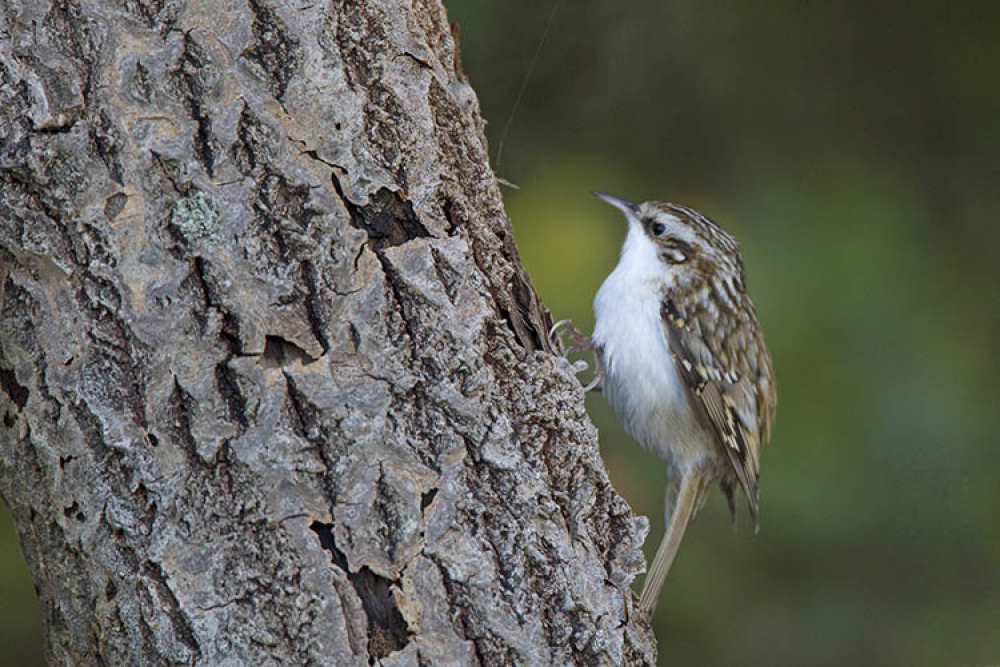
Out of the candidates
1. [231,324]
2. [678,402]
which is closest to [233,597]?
[231,324]

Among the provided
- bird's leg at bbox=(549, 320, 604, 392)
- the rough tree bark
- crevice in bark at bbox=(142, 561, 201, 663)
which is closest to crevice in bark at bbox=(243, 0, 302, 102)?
the rough tree bark

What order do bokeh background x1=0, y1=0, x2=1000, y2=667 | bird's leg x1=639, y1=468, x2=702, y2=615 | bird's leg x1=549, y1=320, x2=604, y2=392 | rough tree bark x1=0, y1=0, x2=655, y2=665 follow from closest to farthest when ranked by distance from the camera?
rough tree bark x1=0, y1=0, x2=655, y2=665
bird's leg x1=639, y1=468, x2=702, y2=615
bird's leg x1=549, y1=320, x2=604, y2=392
bokeh background x1=0, y1=0, x2=1000, y2=667

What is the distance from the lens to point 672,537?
237 centimetres

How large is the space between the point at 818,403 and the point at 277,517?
184 cm

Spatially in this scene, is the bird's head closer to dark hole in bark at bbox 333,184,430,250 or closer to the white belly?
the white belly

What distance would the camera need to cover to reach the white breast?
7.97 feet

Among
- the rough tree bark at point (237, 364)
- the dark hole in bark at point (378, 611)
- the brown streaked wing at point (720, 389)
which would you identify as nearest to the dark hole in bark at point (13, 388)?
the rough tree bark at point (237, 364)

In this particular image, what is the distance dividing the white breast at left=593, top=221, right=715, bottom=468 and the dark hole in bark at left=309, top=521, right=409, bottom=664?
131 cm

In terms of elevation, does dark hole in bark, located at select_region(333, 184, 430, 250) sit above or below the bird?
above

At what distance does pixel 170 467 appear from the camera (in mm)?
1156

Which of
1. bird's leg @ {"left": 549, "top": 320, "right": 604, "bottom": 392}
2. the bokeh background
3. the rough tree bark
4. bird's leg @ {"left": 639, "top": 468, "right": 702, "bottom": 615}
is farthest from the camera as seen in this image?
the bokeh background

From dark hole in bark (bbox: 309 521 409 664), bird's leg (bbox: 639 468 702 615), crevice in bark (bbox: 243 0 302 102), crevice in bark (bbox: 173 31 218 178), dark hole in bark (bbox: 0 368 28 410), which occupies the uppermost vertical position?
crevice in bark (bbox: 243 0 302 102)

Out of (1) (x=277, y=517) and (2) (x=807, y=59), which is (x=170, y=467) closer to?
(1) (x=277, y=517)

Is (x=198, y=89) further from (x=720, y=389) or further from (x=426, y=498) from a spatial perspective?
(x=720, y=389)
